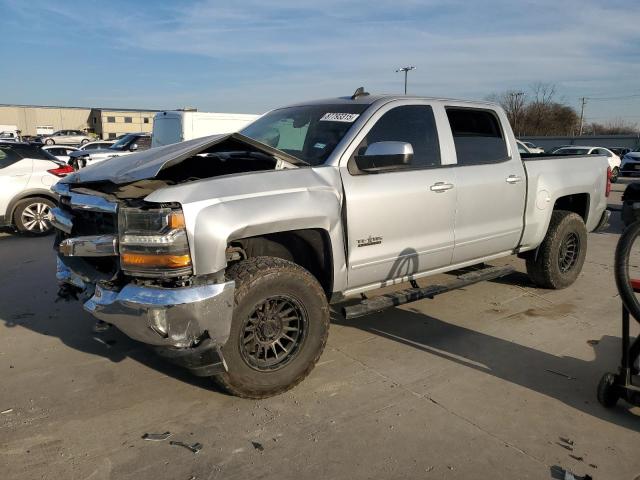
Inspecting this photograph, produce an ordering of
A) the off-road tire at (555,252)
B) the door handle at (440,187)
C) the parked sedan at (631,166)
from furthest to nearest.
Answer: the parked sedan at (631,166) < the off-road tire at (555,252) < the door handle at (440,187)

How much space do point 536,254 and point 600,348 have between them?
61.4 inches

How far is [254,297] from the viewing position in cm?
318

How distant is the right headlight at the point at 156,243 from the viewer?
9.49ft

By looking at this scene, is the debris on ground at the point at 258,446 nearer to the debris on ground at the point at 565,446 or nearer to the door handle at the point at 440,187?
the debris on ground at the point at 565,446

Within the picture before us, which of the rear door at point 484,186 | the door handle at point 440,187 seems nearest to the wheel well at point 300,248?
the door handle at point 440,187

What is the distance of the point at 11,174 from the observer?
862cm

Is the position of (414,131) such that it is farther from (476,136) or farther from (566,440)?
(566,440)

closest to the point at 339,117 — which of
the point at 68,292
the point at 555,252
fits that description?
the point at 68,292

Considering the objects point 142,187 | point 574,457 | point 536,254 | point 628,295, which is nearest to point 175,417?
point 142,187

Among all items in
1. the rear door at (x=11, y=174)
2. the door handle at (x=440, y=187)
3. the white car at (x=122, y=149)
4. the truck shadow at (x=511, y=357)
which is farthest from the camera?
the white car at (x=122, y=149)

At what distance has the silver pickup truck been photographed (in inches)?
117

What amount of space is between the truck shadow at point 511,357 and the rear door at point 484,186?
2.25 ft

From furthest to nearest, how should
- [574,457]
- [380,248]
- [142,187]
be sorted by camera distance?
[380,248] < [142,187] < [574,457]

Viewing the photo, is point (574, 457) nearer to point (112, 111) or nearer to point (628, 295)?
point (628, 295)
